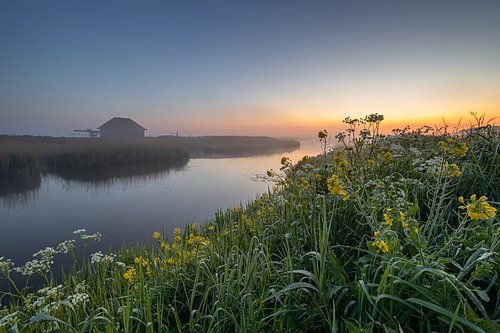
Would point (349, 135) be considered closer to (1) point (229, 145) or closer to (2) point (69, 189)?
(2) point (69, 189)

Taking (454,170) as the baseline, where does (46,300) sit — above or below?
below

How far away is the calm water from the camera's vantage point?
7.06 metres

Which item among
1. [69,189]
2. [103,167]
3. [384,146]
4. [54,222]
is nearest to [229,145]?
[103,167]

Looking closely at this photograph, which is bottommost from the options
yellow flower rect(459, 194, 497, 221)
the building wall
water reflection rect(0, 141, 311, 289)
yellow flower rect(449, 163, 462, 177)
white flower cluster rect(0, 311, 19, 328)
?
water reflection rect(0, 141, 311, 289)

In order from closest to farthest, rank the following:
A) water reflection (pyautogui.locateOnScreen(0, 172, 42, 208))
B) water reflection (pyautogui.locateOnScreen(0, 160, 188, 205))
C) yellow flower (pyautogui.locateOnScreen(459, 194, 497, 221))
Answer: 1. yellow flower (pyautogui.locateOnScreen(459, 194, 497, 221))
2. water reflection (pyautogui.locateOnScreen(0, 172, 42, 208))
3. water reflection (pyautogui.locateOnScreen(0, 160, 188, 205))

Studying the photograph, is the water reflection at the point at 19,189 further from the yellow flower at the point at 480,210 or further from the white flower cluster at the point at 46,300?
the yellow flower at the point at 480,210

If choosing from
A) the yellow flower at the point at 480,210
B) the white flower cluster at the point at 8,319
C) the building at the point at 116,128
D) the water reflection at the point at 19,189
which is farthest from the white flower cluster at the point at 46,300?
the building at the point at 116,128

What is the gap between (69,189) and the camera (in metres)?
13.1

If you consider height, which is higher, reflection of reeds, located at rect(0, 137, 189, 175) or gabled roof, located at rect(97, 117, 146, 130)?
gabled roof, located at rect(97, 117, 146, 130)

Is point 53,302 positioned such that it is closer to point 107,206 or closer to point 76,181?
point 107,206

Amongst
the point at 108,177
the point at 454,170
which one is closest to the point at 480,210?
the point at 454,170

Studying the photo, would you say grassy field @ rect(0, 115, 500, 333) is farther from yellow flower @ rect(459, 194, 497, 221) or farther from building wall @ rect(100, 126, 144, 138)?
building wall @ rect(100, 126, 144, 138)

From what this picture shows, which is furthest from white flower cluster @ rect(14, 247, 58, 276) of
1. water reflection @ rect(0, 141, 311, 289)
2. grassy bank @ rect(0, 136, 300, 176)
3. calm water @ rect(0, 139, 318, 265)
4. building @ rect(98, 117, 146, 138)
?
building @ rect(98, 117, 146, 138)

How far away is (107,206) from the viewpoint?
10.4m
